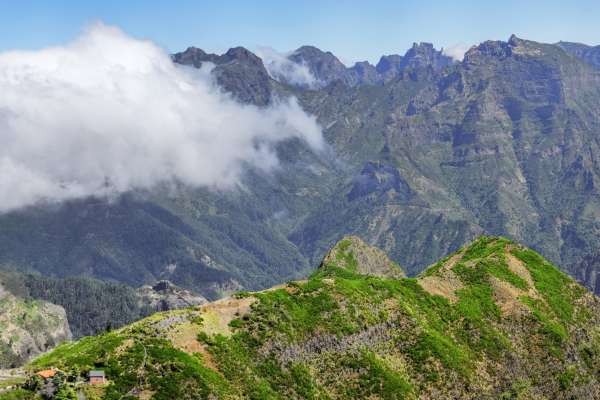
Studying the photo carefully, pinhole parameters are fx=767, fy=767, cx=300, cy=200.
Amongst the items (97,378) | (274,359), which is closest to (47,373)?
(97,378)

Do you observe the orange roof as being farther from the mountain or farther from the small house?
the small house

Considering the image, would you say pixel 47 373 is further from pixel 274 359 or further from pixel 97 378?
pixel 274 359

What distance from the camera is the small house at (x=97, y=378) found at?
14100cm

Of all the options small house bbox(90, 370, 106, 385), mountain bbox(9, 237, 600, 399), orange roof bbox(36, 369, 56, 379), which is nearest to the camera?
orange roof bbox(36, 369, 56, 379)

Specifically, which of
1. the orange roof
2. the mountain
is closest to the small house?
the mountain

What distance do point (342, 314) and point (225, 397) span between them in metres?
51.2

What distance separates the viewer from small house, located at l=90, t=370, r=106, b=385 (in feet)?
463

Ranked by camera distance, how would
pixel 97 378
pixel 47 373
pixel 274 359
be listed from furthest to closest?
pixel 274 359 < pixel 97 378 < pixel 47 373

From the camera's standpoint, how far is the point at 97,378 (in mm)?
141500

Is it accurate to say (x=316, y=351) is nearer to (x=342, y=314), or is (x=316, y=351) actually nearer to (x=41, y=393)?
(x=342, y=314)

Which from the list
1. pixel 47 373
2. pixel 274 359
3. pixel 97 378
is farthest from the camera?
pixel 274 359

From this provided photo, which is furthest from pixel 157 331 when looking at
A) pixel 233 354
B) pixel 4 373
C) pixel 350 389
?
pixel 350 389

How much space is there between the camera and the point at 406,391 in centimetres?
17875

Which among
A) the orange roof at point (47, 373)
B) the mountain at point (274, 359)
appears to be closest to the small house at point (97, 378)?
the mountain at point (274, 359)
